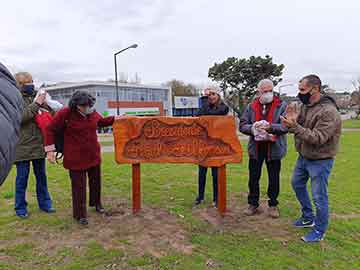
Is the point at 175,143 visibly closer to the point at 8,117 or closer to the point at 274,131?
the point at 274,131

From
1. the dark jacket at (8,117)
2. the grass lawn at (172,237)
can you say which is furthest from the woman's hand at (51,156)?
the dark jacket at (8,117)

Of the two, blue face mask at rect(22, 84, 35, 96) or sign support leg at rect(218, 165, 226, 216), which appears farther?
sign support leg at rect(218, 165, 226, 216)

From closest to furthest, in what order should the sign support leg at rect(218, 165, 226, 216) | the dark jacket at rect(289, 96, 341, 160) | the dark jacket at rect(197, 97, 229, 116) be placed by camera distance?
the dark jacket at rect(289, 96, 341, 160)
the sign support leg at rect(218, 165, 226, 216)
the dark jacket at rect(197, 97, 229, 116)

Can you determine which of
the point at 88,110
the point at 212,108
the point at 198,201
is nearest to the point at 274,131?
the point at 212,108

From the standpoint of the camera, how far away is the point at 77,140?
163 inches

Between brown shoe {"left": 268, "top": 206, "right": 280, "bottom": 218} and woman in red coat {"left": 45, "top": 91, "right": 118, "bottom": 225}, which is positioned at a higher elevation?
woman in red coat {"left": 45, "top": 91, "right": 118, "bottom": 225}

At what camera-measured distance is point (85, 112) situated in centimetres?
418

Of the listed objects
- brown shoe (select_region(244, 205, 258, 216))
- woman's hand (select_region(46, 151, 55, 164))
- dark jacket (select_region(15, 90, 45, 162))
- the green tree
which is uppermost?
the green tree

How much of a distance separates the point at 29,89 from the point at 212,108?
2.49 metres

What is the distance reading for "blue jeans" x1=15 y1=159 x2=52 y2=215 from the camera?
4.38m

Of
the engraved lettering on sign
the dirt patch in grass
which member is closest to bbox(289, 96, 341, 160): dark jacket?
the dirt patch in grass

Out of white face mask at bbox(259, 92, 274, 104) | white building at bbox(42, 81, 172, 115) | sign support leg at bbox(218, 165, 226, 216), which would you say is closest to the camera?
white face mask at bbox(259, 92, 274, 104)

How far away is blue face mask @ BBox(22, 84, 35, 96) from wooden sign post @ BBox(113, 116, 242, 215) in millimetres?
1152

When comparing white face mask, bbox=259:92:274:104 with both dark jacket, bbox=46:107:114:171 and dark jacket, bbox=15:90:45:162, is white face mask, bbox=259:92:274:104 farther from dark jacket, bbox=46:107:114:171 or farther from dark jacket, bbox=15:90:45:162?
dark jacket, bbox=15:90:45:162
